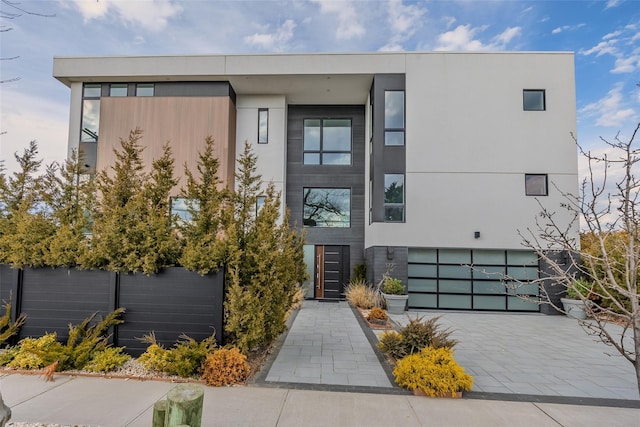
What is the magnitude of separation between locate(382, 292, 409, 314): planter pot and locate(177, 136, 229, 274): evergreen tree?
5.81 meters

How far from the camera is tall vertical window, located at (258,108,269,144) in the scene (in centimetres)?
1218

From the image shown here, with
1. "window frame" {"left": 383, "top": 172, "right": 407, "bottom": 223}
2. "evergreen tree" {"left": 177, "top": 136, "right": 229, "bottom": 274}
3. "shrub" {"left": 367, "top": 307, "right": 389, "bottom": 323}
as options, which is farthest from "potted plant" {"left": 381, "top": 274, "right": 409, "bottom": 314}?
"evergreen tree" {"left": 177, "top": 136, "right": 229, "bottom": 274}

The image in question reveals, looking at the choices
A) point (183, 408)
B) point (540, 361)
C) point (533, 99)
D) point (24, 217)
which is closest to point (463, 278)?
point (540, 361)

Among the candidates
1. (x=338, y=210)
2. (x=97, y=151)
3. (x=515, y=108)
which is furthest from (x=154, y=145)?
(x=515, y=108)

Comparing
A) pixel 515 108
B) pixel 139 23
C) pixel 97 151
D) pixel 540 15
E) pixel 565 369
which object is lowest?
pixel 565 369

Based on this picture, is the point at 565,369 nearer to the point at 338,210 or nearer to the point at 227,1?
the point at 338,210

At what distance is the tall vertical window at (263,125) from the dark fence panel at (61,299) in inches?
324

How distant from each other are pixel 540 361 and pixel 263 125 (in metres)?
10.5

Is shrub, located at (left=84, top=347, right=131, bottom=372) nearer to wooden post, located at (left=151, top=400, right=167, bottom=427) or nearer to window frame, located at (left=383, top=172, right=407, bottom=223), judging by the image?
wooden post, located at (left=151, top=400, right=167, bottom=427)

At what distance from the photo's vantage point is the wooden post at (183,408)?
230 centimetres

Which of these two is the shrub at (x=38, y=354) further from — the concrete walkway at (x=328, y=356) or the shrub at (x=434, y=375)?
the shrub at (x=434, y=375)

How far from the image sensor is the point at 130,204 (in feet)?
15.6

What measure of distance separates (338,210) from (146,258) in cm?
848

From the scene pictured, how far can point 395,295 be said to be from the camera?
9.27 m
